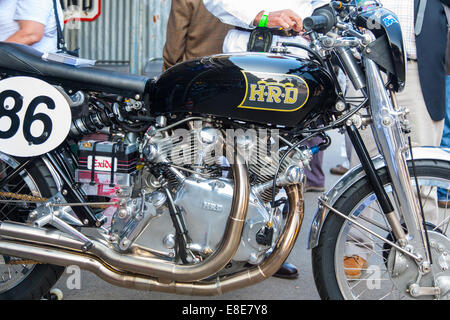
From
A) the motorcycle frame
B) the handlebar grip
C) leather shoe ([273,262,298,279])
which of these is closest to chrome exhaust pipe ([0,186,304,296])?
the motorcycle frame

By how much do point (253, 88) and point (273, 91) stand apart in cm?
8

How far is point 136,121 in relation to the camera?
2.34m

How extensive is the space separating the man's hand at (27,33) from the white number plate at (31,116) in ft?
2.24

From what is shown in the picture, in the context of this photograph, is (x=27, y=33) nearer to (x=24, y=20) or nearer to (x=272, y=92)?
(x=24, y=20)

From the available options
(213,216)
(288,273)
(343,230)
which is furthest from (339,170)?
(213,216)

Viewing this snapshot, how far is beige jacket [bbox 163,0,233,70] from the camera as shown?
10.7 feet

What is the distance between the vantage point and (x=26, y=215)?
8.14 ft

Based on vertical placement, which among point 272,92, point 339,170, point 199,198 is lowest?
point 339,170

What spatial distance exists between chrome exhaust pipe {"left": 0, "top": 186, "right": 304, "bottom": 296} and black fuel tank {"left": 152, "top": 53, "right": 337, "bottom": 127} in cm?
35

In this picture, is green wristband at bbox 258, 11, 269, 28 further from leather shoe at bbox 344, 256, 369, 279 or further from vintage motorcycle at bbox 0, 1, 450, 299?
leather shoe at bbox 344, 256, 369, 279

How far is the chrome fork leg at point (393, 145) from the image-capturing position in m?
2.12

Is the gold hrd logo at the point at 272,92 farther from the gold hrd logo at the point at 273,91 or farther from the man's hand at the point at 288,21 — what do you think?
the man's hand at the point at 288,21

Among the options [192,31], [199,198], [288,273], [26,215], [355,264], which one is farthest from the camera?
[192,31]
